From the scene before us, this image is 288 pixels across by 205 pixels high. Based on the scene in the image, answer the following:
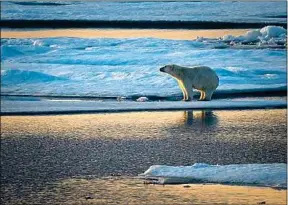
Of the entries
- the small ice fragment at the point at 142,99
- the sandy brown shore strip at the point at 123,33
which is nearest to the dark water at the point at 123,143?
the small ice fragment at the point at 142,99

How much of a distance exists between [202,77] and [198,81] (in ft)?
0.31

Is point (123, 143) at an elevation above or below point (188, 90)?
above

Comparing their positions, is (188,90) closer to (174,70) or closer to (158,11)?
(174,70)

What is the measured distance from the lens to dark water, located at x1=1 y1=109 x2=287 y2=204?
769 centimetres

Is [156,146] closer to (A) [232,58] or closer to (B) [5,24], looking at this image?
(A) [232,58]

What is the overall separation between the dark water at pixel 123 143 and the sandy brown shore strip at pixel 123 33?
15.4m

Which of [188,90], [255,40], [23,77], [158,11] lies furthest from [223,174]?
[158,11]

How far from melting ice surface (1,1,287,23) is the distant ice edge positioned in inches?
943

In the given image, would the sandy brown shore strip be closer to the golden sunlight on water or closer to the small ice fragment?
the small ice fragment

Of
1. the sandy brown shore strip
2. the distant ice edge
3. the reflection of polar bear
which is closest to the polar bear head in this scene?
the reflection of polar bear

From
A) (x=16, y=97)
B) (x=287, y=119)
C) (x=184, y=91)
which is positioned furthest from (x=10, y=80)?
(x=287, y=119)

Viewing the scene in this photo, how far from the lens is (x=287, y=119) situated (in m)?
11.1

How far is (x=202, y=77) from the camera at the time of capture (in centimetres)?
1366

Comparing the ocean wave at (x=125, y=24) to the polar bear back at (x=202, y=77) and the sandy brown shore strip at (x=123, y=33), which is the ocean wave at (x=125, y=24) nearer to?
the sandy brown shore strip at (x=123, y=33)
